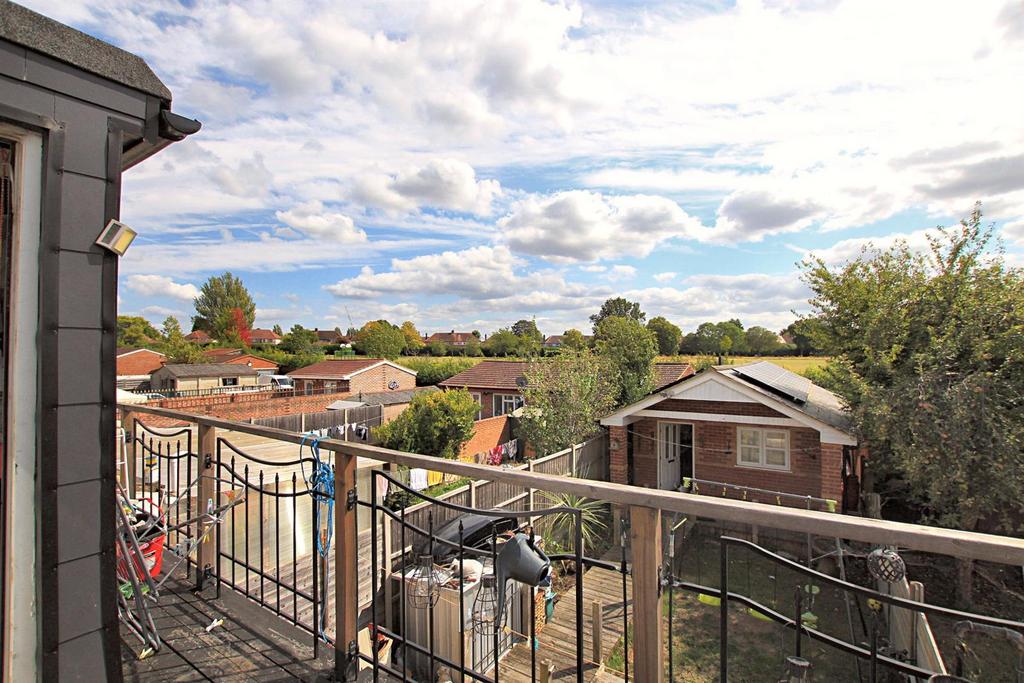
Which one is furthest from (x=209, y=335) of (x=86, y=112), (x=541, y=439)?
(x=86, y=112)

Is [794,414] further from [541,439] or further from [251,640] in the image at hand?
[251,640]

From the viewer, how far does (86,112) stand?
5.11 ft

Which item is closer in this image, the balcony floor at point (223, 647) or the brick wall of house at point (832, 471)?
the balcony floor at point (223, 647)

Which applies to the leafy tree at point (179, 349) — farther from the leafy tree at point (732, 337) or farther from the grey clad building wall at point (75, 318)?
the leafy tree at point (732, 337)

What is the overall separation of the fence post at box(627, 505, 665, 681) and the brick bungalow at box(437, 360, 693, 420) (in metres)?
18.5

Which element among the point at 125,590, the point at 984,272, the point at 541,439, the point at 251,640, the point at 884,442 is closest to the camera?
the point at 251,640

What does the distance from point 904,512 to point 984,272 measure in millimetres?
5441

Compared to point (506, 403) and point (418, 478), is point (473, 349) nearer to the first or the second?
point (506, 403)

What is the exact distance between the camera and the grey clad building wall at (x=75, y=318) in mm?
1473

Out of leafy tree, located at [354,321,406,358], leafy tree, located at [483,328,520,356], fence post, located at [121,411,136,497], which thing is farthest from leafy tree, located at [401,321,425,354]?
fence post, located at [121,411,136,497]

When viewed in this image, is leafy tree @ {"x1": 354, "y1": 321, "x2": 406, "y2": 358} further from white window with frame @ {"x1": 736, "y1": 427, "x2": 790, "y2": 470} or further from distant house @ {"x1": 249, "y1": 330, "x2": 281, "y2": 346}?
white window with frame @ {"x1": 736, "y1": 427, "x2": 790, "y2": 470}

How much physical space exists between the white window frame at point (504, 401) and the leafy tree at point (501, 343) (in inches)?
1138

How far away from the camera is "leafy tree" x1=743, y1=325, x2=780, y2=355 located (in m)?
46.6

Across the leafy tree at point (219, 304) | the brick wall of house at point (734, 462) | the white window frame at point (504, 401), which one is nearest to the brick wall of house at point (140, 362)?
the leafy tree at point (219, 304)
